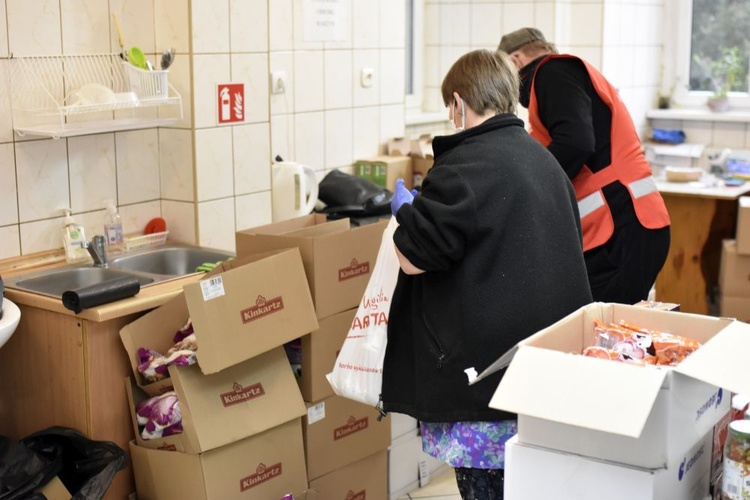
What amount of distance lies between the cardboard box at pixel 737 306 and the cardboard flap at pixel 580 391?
326cm

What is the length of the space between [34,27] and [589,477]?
210 centimetres

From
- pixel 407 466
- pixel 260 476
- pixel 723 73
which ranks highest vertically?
pixel 723 73

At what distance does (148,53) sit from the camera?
120 inches

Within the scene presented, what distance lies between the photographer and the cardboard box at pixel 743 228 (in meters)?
4.27

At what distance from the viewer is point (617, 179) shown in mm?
2842

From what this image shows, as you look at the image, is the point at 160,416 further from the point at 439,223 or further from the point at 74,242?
the point at 439,223

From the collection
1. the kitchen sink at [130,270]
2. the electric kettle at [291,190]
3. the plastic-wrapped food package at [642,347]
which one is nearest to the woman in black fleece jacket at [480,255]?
the plastic-wrapped food package at [642,347]

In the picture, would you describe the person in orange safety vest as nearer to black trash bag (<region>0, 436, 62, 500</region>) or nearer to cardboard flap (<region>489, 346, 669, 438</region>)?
cardboard flap (<region>489, 346, 669, 438</region>)

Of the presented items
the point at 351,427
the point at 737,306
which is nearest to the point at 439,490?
the point at 351,427

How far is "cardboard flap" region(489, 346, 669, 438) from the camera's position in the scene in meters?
1.30

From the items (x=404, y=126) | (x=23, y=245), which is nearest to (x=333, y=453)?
(x=23, y=245)

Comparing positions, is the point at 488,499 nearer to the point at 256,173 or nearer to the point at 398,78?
the point at 256,173

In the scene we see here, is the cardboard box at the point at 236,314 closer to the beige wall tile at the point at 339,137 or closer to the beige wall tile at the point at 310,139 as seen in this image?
the beige wall tile at the point at 310,139

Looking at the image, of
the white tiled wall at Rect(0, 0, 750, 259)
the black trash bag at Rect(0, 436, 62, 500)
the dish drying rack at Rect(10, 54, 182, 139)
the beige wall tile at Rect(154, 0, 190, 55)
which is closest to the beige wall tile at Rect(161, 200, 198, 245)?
the white tiled wall at Rect(0, 0, 750, 259)
